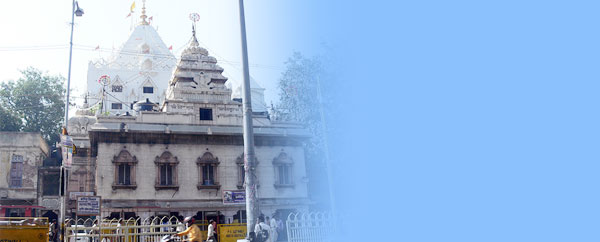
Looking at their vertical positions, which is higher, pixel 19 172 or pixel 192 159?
pixel 19 172

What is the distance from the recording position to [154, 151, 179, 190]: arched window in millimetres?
27844

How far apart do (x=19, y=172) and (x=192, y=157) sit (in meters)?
12.1

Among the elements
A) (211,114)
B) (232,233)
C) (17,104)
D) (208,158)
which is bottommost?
(232,233)

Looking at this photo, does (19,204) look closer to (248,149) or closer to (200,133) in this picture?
(200,133)

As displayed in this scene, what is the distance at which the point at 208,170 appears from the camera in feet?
94.3

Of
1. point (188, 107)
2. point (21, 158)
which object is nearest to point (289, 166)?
point (188, 107)

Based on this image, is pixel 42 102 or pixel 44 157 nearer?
pixel 44 157

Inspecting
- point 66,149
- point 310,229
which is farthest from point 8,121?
point 310,229

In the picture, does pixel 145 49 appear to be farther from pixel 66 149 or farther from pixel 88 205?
pixel 88 205

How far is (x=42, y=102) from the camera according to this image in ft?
156

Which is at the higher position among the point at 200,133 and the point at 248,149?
the point at 200,133

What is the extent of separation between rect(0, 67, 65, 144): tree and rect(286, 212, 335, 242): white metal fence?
3863 centimetres

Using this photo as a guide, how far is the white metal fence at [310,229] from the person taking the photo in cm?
1466

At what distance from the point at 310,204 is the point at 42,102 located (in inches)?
1229
